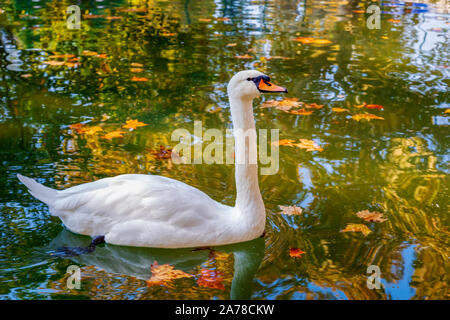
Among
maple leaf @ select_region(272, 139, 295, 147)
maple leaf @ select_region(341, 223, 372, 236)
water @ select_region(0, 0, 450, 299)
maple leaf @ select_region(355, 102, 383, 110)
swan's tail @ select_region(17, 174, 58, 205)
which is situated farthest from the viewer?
maple leaf @ select_region(355, 102, 383, 110)

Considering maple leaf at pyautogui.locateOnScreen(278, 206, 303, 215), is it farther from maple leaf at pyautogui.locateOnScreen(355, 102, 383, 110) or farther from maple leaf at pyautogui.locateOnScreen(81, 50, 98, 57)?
maple leaf at pyautogui.locateOnScreen(81, 50, 98, 57)

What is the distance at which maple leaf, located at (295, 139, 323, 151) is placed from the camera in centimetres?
612

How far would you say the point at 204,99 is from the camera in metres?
7.57

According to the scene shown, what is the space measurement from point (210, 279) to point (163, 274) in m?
0.35

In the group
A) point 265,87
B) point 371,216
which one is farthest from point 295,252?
point 265,87

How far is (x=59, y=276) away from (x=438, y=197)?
355cm

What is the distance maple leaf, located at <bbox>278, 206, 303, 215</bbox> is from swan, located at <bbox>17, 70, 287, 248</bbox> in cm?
58

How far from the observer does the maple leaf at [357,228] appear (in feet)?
14.7

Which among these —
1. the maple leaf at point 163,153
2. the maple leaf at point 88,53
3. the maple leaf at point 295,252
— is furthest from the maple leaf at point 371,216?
the maple leaf at point 88,53

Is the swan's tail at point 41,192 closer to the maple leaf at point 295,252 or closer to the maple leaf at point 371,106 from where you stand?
the maple leaf at point 295,252

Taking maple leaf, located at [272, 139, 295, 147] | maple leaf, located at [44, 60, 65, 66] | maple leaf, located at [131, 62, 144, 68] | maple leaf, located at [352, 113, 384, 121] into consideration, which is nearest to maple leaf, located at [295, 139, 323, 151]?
maple leaf, located at [272, 139, 295, 147]

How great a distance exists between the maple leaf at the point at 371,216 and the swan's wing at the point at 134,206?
137 centimetres

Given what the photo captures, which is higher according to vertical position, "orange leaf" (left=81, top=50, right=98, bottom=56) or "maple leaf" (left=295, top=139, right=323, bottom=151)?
"orange leaf" (left=81, top=50, right=98, bottom=56)
